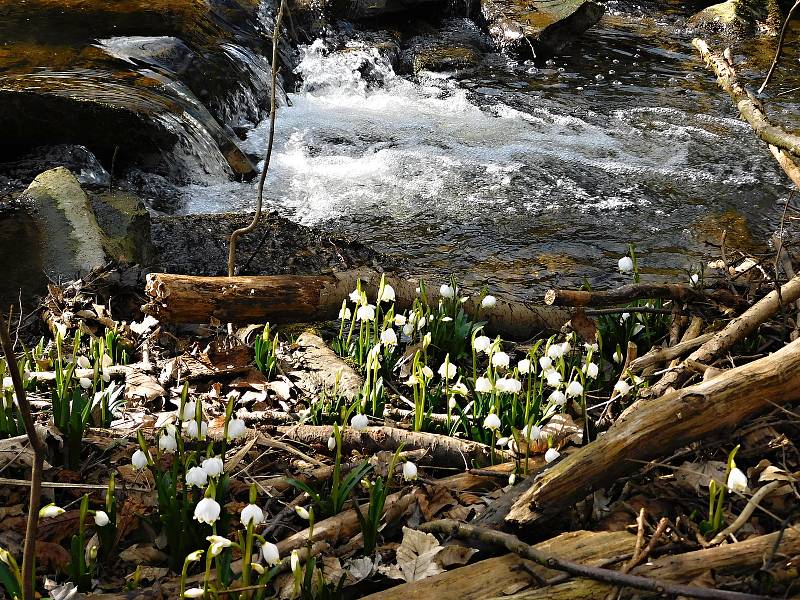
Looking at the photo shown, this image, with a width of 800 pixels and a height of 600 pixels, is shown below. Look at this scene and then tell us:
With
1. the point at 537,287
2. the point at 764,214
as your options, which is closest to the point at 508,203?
the point at 537,287

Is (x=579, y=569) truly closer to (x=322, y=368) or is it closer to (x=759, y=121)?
(x=322, y=368)

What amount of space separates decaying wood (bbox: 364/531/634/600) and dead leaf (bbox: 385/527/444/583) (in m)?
0.08

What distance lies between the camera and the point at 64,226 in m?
Result: 4.67

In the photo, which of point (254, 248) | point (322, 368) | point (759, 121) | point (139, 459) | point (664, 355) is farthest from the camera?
point (254, 248)

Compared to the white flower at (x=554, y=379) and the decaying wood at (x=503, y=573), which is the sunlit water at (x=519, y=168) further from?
the decaying wood at (x=503, y=573)

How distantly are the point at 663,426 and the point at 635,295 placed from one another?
39.5 inches

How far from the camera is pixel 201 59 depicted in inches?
355

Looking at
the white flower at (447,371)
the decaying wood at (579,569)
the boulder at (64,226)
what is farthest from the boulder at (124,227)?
the decaying wood at (579,569)

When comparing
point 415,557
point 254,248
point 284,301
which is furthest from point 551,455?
point 254,248

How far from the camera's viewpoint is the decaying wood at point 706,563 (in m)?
2.23

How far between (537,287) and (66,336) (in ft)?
10.5

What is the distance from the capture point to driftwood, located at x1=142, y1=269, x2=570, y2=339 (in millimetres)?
3711

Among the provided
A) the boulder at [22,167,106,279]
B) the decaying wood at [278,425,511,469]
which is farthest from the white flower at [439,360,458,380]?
the boulder at [22,167,106,279]

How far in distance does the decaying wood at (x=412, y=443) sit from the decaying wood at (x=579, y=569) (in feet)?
1.82
